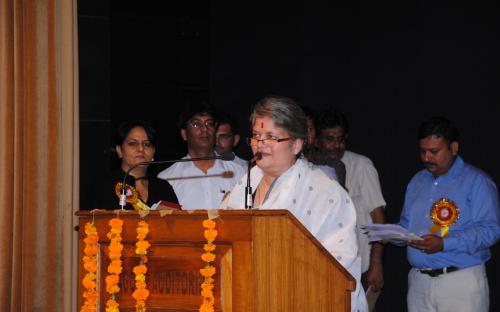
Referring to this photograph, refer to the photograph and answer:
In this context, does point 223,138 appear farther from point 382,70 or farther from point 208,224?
point 208,224

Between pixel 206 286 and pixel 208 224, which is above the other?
pixel 208 224

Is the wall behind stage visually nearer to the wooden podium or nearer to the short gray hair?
the short gray hair

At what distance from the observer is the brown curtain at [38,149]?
387 centimetres

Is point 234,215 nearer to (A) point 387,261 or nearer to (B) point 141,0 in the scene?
(A) point 387,261

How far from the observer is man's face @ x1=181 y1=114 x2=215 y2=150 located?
485cm

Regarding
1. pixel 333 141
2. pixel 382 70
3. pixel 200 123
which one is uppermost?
pixel 382 70

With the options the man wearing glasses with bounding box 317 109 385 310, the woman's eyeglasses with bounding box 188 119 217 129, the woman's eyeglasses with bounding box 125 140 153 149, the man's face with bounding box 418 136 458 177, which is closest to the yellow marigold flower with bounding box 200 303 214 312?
the woman's eyeglasses with bounding box 125 140 153 149

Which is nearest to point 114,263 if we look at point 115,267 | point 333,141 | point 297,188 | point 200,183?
point 115,267

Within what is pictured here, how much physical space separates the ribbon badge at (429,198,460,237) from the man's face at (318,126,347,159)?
2.81ft

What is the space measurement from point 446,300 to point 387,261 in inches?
46.1

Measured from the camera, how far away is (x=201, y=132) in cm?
486

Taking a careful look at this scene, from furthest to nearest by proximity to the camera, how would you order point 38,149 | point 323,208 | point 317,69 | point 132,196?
1. point 317,69
2. point 38,149
3. point 132,196
4. point 323,208

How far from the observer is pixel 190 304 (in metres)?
2.64

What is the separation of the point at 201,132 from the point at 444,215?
146 centimetres
